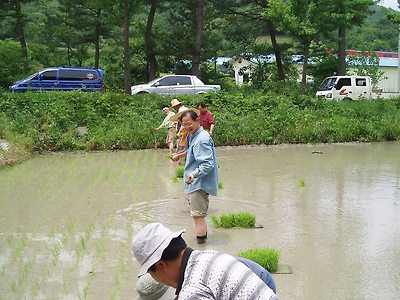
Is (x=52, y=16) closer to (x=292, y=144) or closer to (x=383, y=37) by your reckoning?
(x=292, y=144)

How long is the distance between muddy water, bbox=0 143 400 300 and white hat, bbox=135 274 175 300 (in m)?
0.73

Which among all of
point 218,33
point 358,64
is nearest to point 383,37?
point 358,64

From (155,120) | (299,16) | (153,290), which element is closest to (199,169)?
(153,290)

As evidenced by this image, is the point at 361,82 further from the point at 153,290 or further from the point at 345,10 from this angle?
the point at 153,290

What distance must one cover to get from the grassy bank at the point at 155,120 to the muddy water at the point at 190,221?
2053mm

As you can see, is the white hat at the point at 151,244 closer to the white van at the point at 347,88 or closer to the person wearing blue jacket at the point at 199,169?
the person wearing blue jacket at the point at 199,169

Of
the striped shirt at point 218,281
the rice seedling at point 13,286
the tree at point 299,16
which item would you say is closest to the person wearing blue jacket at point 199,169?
the rice seedling at point 13,286

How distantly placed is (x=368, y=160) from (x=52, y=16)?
78.8 feet

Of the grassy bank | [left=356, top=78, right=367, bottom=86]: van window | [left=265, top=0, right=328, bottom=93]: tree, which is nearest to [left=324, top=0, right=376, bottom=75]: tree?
[left=265, top=0, right=328, bottom=93]: tree

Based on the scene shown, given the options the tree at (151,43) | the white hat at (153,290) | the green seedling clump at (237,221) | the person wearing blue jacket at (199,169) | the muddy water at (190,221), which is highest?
the tree at (151,43)

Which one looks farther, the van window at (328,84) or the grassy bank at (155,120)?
the van window at (328,84)

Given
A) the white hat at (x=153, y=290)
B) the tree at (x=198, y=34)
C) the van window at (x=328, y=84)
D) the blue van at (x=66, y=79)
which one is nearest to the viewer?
the white hat at (x=153, y=290)

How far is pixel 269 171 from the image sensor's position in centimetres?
1290

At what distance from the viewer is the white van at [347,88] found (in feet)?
83.9
